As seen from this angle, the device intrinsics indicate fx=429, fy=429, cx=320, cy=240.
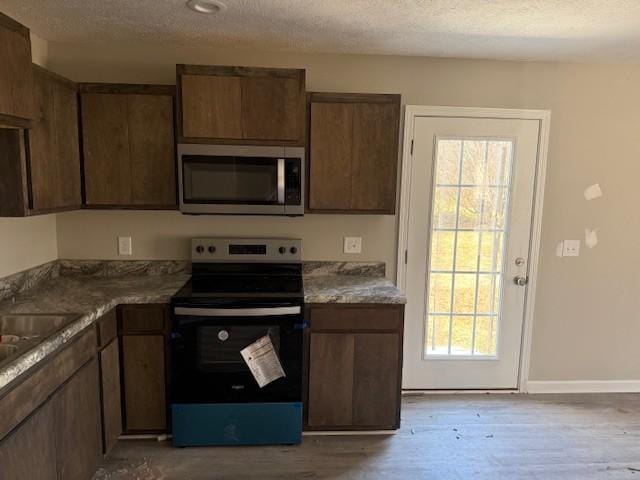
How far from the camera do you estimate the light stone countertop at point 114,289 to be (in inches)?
78.3

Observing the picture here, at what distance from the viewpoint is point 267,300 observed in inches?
90.7

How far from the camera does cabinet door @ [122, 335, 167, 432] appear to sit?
2338 millimetres

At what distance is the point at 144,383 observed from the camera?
2.37m

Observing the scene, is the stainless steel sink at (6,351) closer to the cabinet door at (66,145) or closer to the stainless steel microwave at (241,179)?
the cabinet door at (66,145)

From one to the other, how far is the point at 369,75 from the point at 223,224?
4.46ft

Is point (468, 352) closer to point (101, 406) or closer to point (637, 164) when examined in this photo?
point (637, 164)

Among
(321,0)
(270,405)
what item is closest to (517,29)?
(321,0)

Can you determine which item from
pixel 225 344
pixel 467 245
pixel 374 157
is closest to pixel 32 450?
pixel 225 344

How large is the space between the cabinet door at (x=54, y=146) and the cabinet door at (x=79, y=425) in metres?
0.86

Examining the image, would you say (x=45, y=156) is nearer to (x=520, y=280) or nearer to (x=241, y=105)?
(x=241, y=105)

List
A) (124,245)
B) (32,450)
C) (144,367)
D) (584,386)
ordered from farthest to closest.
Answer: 1. (584,386)
2. (124,245)
3. (144,367)
4. (32,450)

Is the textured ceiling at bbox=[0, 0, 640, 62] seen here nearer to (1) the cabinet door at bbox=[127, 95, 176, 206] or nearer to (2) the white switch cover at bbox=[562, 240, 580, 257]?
(1) the cabinet door at bbox=[127, 95, 176, 206]

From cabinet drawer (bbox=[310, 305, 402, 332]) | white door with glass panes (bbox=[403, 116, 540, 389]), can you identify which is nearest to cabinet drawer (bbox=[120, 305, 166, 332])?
cabinet drawer (bbox=[310, 305, 402, 332])

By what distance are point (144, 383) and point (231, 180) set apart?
123 centimetres
